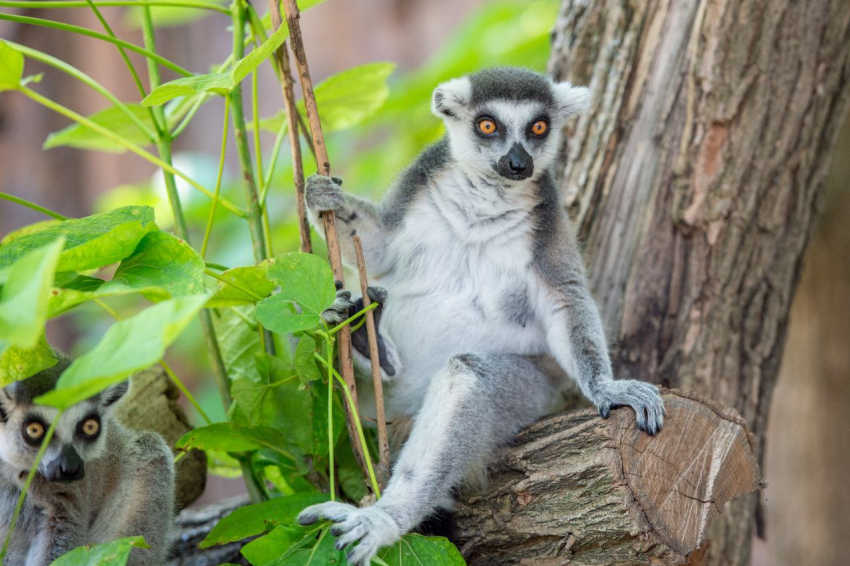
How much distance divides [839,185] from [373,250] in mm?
3099

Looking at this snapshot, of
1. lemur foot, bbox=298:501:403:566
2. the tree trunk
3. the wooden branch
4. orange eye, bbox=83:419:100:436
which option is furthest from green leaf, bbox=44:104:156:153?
the tree trunk

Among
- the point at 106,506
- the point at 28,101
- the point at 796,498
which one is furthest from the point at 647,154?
the point at 28,101

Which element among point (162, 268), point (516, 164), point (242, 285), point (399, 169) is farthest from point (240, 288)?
point (399, 169)

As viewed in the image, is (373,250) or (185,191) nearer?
(373,250)

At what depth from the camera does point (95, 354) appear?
62.7 inches

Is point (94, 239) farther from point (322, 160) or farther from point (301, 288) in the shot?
point (322, 160)

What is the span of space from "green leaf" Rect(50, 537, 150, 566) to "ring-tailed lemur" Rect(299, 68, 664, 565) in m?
1.45

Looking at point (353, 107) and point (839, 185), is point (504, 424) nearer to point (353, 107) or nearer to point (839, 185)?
point (353, 107)

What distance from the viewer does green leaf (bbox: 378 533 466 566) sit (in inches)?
91.6

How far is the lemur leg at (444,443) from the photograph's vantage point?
2.43 metres

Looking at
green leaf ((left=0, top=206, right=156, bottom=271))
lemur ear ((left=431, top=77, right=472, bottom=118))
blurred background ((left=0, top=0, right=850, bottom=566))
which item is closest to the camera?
green leaf ((left=0, top=206, right=156, bottom=271))

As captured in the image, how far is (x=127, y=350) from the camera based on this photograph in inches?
60.3

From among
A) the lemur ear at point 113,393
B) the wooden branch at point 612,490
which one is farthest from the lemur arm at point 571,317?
the lemur ear at point 113,393

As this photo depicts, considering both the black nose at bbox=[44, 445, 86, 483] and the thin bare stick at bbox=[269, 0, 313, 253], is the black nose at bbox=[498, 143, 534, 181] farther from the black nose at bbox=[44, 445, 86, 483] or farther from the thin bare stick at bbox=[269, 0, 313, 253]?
the black nose at bbox=[44, 445, 86, 483]
